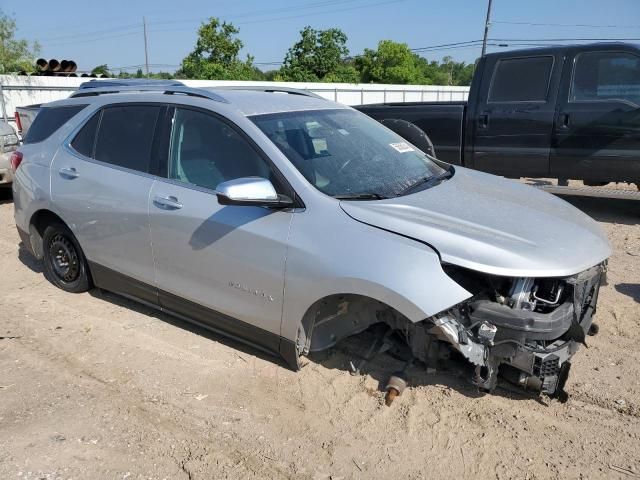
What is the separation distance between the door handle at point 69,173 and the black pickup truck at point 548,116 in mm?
4736

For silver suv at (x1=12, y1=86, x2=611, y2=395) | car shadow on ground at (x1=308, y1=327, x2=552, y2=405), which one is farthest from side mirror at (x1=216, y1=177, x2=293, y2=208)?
car shadow on ground at (x1=308, y1=327, x2=552, y2=405)

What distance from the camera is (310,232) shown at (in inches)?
126

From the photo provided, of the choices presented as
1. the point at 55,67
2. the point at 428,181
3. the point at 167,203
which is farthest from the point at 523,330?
the point at 55,67

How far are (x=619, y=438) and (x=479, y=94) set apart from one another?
5.63 meters

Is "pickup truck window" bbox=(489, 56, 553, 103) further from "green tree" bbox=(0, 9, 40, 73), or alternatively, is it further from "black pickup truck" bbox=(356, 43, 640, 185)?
"green tree" bbox=(0, 9, 40, 73)

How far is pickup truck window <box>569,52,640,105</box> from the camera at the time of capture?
22.0 ft

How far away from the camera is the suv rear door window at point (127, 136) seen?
161 inches

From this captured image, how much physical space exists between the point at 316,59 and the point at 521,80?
3822 centimetres

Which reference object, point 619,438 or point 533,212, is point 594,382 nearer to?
point 619,438

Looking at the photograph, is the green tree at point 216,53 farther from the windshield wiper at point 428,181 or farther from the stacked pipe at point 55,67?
the windshield wiper at point 428,181

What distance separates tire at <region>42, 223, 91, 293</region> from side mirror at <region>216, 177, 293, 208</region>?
2189 millimetres

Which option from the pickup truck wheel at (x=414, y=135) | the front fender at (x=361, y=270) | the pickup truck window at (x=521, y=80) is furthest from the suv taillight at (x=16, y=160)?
the pickup truck window at (x=521, y=80)

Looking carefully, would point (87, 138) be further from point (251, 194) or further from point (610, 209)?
point (610, 209)

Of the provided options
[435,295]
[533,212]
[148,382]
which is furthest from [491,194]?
[148,382]
